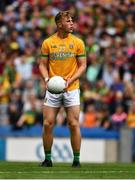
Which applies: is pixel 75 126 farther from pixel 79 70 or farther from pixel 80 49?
pixel 80 49

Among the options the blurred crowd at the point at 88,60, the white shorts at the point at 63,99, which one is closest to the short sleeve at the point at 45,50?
the white shorts at the point at 63,99

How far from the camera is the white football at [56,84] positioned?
43.8 feet

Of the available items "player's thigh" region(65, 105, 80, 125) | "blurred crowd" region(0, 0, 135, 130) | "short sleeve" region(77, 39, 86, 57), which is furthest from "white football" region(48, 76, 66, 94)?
"blurred crowd" region(0, 0, 135, 130)

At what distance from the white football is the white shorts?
0.92 ft

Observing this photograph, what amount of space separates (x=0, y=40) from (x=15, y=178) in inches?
671

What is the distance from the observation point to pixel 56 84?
1334 centimetres

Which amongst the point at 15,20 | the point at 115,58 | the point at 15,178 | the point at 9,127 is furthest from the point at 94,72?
the point at 15,178

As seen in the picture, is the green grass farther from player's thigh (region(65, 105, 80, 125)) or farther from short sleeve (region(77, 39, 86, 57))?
short sleeve (region(77, 39, 86, 57))

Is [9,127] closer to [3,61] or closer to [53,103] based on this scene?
[3,61]

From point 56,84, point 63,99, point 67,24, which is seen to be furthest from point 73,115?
point 67,24

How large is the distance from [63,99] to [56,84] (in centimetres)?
49

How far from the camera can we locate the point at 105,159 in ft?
70.4

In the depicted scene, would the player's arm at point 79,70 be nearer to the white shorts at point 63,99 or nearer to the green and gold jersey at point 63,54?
the green and gold jersey at point 63,54

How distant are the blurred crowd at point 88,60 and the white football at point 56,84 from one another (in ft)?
27.2
